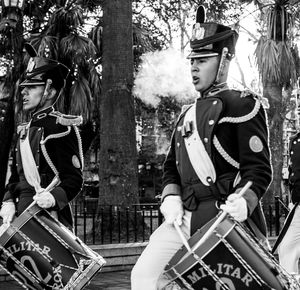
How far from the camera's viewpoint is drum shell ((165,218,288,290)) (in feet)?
11.7

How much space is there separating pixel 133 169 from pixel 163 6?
412 inches

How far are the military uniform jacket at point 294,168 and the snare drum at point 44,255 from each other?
310cm

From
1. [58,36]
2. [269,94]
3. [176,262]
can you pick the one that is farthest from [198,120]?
[269,94]

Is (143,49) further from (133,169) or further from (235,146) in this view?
(235,146)

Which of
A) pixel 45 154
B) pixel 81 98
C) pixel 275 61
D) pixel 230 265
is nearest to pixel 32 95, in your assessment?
pixel 45 154

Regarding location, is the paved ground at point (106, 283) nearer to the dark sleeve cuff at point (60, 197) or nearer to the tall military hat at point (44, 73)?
the dark sleeve cuff at point (60, 197)

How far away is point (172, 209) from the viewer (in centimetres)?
407

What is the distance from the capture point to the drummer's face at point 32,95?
542 cm

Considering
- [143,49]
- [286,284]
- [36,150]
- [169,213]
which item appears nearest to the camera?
[286,284]

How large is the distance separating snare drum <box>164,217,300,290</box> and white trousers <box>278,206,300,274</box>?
11.0 ft

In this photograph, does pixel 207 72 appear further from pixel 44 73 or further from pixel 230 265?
pixel 44 73

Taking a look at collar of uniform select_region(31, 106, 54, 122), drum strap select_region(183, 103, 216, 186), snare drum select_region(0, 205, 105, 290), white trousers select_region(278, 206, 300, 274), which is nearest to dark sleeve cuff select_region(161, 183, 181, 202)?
drum strap select_region(183, 103, 216, 186)

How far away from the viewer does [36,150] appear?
5223 mm

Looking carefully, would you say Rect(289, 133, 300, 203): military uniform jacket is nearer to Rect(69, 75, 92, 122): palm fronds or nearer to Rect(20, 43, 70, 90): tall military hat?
Rect(20, 43, 70, 90): tall military hat
